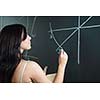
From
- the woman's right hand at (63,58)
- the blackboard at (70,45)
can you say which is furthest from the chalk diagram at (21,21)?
the woman's right hand at (63,58)

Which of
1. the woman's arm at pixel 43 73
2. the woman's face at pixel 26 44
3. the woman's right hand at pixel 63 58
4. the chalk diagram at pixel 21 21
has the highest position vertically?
the chalk diagram at pixel 21 21

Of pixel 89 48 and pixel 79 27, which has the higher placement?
pixel 79 27

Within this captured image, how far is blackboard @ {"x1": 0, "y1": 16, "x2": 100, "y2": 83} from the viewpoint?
6.17ft

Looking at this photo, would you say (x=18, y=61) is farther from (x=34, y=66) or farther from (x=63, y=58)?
(x=63, y=58)

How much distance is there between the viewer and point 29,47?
1885 millimetres

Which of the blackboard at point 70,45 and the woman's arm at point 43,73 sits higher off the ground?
the blackboard at point 70,45

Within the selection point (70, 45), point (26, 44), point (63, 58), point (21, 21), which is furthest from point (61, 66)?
point (21, 21)

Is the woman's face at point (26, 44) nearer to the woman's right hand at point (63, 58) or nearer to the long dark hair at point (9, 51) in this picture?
the long dark hair at point (9, 51)

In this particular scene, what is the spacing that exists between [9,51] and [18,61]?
0.10m

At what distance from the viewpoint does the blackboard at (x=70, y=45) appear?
1880mm
